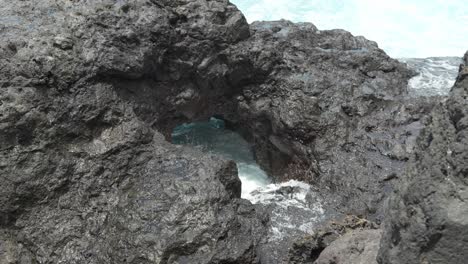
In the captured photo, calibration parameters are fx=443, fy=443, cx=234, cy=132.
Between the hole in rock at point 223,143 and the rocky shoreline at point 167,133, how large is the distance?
68 cm

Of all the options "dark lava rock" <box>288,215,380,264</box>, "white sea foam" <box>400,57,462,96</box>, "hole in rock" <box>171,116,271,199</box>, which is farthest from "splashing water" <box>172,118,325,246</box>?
"white sea foam" <box>400,57,462,96</box>

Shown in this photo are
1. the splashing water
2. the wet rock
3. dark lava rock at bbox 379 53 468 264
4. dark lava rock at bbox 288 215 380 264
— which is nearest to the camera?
dark lava rock at bbox 379 53 468 264

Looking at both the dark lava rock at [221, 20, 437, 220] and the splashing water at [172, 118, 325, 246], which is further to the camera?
the dark lava rock at [221, 20, 437, 220]

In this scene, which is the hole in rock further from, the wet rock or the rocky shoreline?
the wet rock

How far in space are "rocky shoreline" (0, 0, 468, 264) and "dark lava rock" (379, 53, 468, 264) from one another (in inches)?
11.0

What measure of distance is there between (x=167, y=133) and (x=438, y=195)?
25.6 feet

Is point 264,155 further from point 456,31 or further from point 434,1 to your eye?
point 434,1

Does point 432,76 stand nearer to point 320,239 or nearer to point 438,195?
point 320,239

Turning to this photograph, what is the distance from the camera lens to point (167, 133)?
1030 cm

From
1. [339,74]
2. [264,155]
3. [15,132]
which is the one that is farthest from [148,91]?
[339,74]

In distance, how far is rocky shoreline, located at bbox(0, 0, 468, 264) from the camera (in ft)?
22.4

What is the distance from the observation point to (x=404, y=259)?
334 centimetres

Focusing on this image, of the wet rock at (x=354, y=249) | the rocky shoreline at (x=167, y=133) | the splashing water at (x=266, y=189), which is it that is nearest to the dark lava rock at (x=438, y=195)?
the rocky shoreline at (x=167, y=133)

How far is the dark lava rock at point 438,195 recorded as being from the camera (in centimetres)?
303
